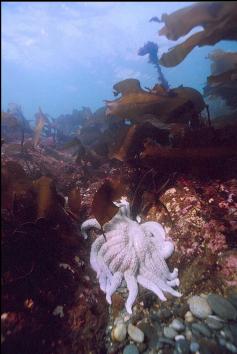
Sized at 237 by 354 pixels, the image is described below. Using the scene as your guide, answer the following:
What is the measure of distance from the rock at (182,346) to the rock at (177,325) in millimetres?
92

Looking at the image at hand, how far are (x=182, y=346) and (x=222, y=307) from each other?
474mm

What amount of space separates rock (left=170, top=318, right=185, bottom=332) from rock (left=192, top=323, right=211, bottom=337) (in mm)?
101

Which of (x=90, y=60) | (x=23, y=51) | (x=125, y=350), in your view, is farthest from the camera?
(x=90, y=60)

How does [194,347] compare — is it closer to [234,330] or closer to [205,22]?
[234,330]

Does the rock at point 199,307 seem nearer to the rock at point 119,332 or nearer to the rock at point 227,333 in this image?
the rock at point 227,333

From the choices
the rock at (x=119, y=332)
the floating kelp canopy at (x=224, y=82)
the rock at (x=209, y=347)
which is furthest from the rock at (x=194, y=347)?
the floating kelp canopy at (x=224, y=82)

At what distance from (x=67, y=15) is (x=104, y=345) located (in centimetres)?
2614

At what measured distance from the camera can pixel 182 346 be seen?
2.29 metres

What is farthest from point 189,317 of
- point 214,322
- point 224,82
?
point 224,82

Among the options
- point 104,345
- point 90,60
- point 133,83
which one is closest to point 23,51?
point 90,60

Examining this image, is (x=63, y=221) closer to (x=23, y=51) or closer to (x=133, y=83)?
(x=133, y=83)

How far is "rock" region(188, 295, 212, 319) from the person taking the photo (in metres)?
2.43

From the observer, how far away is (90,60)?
5262 cm

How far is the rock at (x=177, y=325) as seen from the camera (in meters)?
2.41
